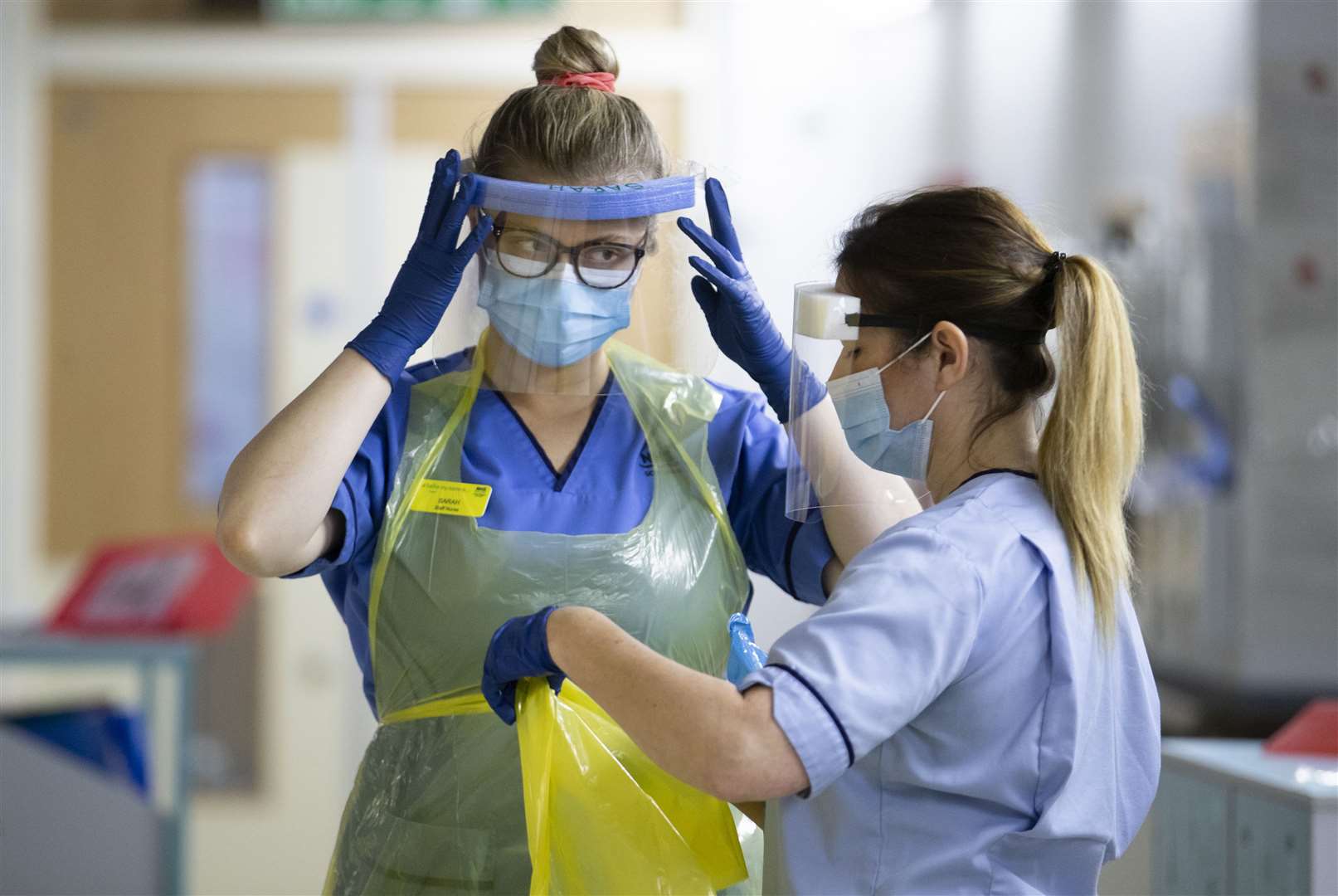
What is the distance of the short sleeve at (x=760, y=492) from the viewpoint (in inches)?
56.1

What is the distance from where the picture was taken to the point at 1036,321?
1.11 metres

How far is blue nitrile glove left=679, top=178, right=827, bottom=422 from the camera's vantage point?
4.46 ft

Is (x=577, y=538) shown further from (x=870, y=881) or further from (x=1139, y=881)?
(x=1139, y=881)

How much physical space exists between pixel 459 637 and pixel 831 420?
0.43 m

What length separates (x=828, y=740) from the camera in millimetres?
927

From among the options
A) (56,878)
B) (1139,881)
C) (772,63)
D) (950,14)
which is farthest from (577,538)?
(950,14)

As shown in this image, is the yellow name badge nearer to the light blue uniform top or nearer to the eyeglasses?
the eyeglasses

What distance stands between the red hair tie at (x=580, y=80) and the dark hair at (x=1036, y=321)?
38cm

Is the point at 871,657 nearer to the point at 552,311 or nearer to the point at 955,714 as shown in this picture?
Result: the point at 955,714

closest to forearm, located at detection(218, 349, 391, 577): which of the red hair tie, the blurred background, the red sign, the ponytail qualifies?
the red hair tie

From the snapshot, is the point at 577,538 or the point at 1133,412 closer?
the point at 1133,412

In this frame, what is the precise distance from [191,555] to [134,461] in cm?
Result: 117

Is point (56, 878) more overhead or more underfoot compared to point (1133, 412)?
more underfoot

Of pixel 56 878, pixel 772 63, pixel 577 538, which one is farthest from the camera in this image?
pixel 772 63
